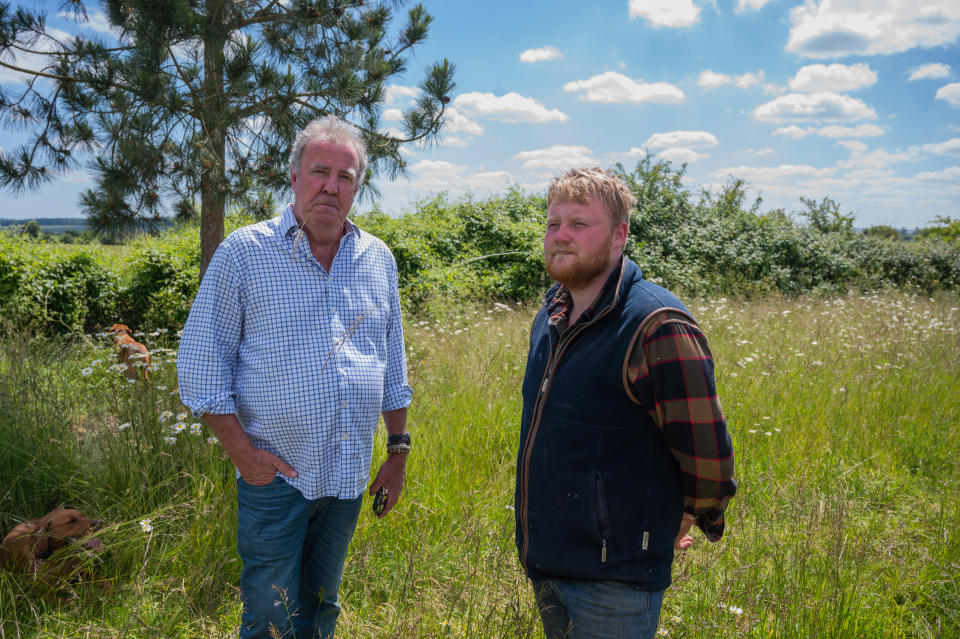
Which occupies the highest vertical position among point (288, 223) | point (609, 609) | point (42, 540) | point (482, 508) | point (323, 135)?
point (323, 135)

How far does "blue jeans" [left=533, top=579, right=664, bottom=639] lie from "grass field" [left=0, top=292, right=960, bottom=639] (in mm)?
373

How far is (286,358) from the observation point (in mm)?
1874

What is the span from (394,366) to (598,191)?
1.16 metres

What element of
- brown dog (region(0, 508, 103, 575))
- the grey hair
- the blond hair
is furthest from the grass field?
the grey hair

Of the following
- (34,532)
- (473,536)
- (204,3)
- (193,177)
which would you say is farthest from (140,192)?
(473,536)

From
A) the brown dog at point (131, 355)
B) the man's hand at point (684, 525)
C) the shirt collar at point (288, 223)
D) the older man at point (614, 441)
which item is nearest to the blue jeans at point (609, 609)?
the older man at point (614, 441)

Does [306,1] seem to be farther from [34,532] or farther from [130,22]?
[34,532]

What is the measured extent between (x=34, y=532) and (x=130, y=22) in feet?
12.2

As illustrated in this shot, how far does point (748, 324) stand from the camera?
6.96 metres

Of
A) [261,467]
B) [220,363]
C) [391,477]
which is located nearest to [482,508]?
[391,477]

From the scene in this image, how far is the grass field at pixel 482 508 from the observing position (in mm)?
2232

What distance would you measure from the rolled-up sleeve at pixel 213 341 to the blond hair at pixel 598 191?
1.12 m

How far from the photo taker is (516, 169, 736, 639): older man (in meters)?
1.48

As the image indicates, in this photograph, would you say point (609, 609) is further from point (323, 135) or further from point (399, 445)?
point (323, 135)
